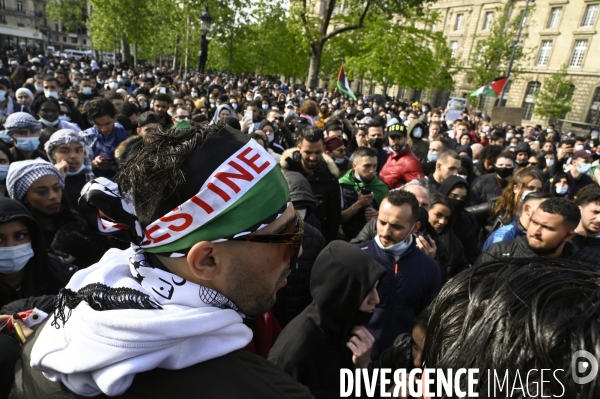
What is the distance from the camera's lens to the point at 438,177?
513cm

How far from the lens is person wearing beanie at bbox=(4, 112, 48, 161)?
4320 millimetres

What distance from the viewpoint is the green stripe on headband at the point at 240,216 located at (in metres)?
1.06

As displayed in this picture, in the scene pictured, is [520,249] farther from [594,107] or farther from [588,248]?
[594,107]

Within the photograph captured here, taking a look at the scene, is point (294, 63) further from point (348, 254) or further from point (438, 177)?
point (348, 254)

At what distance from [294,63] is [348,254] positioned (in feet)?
115

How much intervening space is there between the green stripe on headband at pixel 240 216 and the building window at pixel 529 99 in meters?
45.6

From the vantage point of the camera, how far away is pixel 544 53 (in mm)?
38594

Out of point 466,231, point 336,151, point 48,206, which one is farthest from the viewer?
point 336,151

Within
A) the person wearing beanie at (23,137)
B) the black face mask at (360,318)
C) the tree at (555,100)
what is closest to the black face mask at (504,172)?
the black face mask at (360,318)

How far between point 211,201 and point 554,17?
47.7 m

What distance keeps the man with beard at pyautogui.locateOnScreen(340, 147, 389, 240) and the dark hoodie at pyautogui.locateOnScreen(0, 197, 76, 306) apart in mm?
2901

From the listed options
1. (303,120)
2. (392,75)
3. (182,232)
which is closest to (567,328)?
(182,232)

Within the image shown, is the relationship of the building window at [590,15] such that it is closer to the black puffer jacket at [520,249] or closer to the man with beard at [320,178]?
the black puffer jacket at [520,249]

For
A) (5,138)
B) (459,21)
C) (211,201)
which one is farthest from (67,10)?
(211,201)
